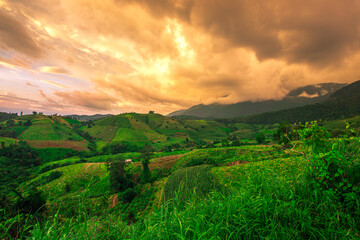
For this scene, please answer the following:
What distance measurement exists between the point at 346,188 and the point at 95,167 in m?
93.0

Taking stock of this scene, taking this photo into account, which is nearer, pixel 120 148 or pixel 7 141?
pixel 7 141

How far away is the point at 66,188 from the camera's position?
59906 mm

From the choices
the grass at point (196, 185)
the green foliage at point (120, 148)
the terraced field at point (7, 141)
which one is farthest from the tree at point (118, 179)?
the terraced field at point (7, 141)

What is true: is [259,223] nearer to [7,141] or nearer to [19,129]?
[7,141]

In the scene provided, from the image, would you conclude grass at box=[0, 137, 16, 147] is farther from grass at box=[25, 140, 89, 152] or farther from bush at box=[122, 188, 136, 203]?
bush at box=[122, 188, 136, 203]

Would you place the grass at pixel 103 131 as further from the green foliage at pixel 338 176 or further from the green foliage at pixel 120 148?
the green foliage at pixel 338 176

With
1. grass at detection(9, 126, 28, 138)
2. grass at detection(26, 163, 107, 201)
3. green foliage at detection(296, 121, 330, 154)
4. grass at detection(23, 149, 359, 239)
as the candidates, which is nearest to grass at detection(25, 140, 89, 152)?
grass at detection(9, 126, 28, 138)

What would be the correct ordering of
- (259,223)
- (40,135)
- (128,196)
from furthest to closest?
(40,135) < (128,196) < (259,223)

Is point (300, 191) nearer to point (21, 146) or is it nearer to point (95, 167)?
point (95, 167)

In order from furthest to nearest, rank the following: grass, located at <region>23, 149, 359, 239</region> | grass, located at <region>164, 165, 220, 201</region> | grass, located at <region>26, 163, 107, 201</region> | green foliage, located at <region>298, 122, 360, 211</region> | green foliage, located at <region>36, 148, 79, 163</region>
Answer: green foliage, located at <region>36, 148, 79, 163</region> → grass, located at <region>26, 163, 107, 201</region> → grass, located at <region>164, 165, 220, 201</region> → green foliage, located at <region>298, 122, 360, 211</region> → grass, located at <region>23, 149, 359, 239</region>

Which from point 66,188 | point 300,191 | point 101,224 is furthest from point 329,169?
point 66,188

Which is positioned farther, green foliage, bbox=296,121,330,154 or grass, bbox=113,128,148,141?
grass, bbox=113,128,148,141

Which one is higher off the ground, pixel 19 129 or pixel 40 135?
pixel 19 129

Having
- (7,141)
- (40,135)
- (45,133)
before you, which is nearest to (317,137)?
(7,141)
